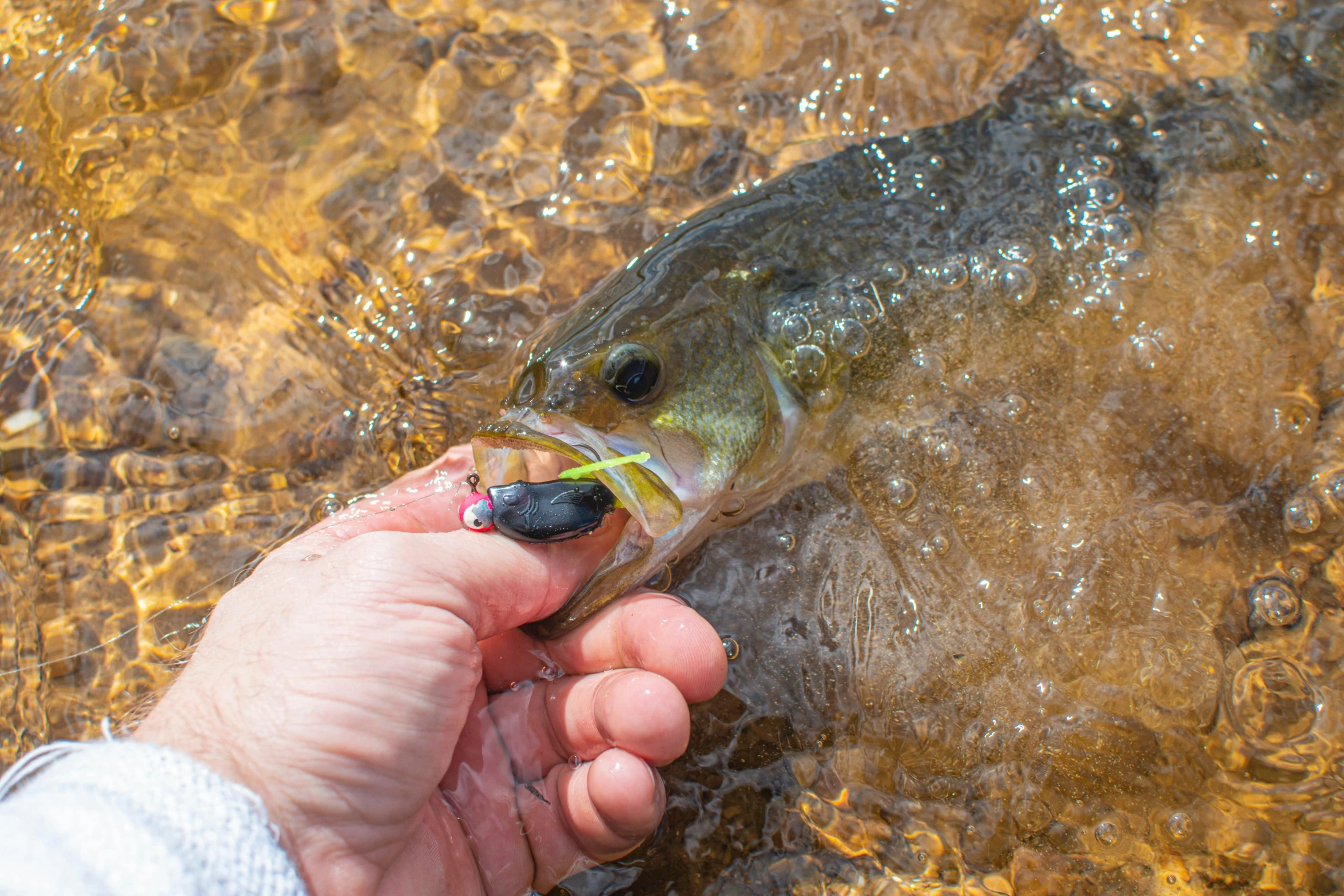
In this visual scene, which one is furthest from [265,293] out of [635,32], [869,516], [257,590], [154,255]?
[869,516]

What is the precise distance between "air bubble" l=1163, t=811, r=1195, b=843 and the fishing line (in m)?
1.96

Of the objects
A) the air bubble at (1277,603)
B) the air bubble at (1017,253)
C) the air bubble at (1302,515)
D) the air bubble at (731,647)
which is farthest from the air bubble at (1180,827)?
the air bubble at (1017,253)

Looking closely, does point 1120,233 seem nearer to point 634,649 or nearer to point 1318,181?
point 1318,181

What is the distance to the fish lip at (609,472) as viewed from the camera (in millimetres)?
1811

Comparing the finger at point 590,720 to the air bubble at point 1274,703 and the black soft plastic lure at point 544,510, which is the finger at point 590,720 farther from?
the air bubble at point 1274,703

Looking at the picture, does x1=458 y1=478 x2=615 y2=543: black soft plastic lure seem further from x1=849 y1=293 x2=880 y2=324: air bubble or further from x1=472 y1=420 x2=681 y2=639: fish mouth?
x1=849 y1=293 x2=880 y2=324: air bubble

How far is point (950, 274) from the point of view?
2.65 m

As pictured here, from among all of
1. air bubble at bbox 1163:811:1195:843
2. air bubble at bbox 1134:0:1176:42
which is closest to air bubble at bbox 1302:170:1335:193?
air bubble at bbox 1134:0:1176:42

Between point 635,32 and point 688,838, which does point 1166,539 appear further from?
point 635,32

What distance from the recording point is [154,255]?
2.97 meters

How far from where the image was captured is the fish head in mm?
1905

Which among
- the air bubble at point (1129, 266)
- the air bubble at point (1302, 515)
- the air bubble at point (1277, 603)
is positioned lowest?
the air bubble at point (1277, 603)

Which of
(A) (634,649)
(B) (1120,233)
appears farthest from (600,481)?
(B) (1120,233)

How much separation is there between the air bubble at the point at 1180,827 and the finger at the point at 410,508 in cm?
189
